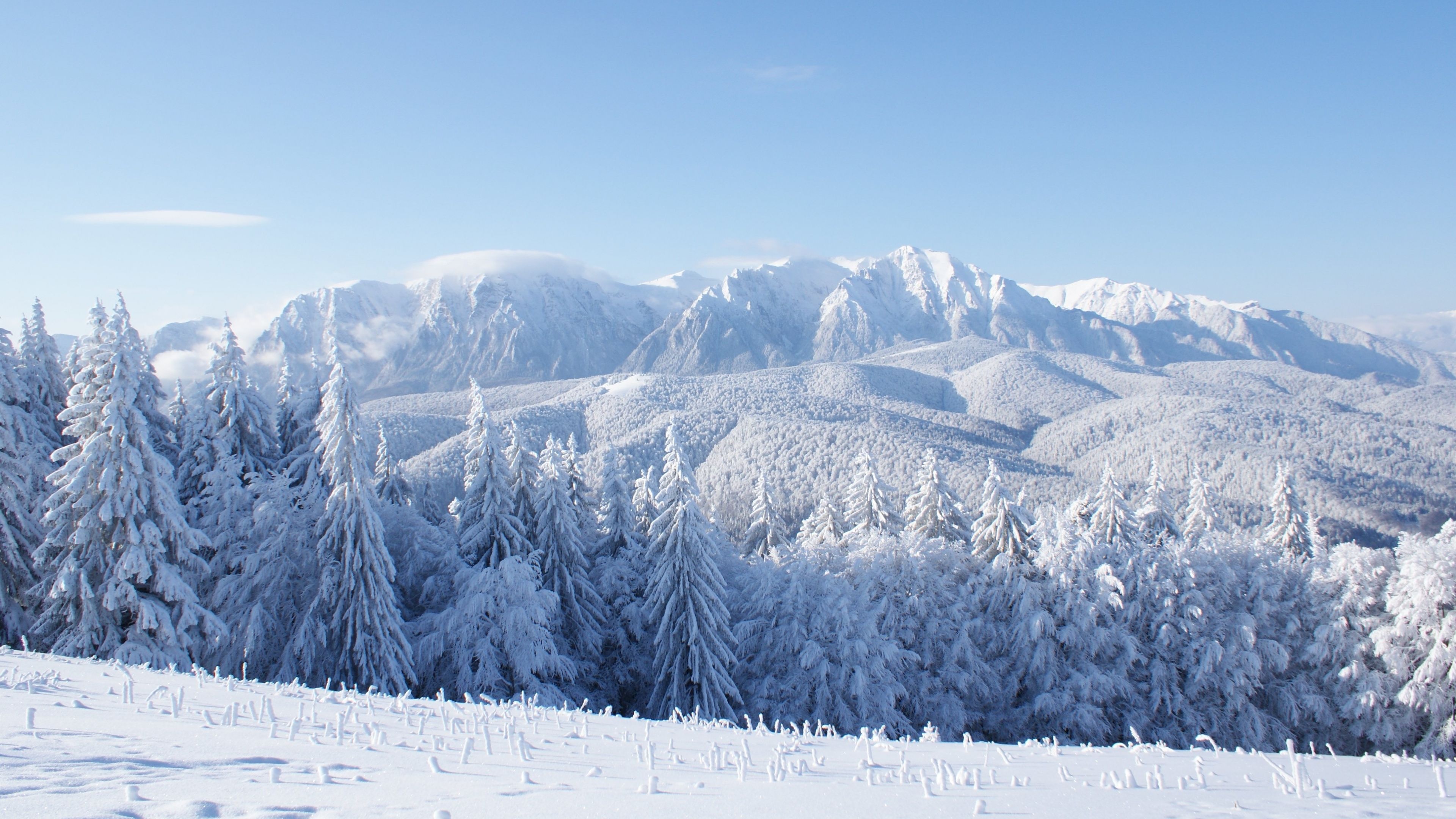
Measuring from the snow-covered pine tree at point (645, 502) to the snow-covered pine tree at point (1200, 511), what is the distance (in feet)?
97.8

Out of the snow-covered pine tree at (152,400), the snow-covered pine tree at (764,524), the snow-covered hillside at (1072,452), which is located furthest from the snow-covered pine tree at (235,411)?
the snow-covered hillside at (1072,452)

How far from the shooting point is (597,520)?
3300 centimetres

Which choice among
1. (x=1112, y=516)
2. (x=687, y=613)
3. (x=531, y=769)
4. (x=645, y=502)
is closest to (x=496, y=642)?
(x=687, y=613)

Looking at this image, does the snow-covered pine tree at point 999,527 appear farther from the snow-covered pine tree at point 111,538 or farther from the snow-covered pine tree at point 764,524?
the snow-covered pine tree at point 111,538

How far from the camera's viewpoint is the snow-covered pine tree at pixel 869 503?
36.3 meters

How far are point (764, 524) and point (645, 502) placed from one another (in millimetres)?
8130

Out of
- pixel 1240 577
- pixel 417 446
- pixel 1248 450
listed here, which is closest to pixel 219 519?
pixel 1240 577

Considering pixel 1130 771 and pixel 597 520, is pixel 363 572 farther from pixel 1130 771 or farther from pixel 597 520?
pixel 1130 771

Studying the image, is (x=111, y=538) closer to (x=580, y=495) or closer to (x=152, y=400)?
(x=152, y=400)

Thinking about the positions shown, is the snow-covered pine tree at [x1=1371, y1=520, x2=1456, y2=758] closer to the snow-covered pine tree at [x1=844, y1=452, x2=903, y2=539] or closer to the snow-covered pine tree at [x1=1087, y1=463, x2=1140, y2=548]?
the snow-covered pine tree at [x1=1087, y1=463, x2=1140, y2=548]

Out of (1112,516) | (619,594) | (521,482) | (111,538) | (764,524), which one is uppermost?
(111,538)

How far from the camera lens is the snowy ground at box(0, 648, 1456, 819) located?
405 centimetres

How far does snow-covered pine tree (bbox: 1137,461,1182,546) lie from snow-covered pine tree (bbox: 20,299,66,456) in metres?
47.5

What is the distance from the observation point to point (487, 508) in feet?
83.5
